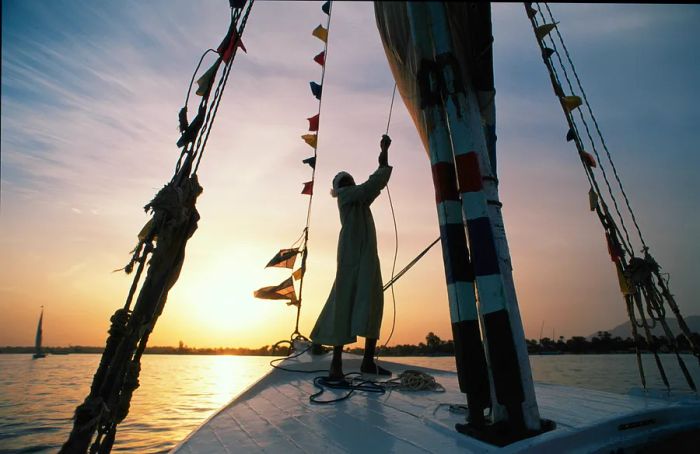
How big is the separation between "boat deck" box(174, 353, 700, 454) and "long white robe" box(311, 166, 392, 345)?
1.75ft

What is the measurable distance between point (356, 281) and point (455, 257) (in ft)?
5.95

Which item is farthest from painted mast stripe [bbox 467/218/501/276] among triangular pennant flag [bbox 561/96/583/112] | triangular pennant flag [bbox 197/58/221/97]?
triangular pennant flag [bbox 561/96/583/112]

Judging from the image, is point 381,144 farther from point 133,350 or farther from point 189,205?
point 133,350

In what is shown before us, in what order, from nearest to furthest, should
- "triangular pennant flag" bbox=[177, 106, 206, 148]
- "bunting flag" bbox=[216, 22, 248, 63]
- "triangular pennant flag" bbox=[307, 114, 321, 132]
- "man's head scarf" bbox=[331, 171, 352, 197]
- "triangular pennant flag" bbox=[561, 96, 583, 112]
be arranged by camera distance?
"triangular pennant flag" bbox=[177, 106, 206, 148] → "bunting flag" bbox=[216, 22, 248, 63] → "triangular pennant flag" bbox=[561, 96, 583, 112] → "man's head scarf" bbox=[331, 171, 352, 197] → "triangular pennant flag" bbox=[307, 114, 321, 132]

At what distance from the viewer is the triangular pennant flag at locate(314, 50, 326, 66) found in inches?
224

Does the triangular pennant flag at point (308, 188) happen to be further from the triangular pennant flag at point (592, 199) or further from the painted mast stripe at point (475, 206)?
the painted mast stripe at point (475, 206)

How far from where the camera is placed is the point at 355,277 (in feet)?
10.9

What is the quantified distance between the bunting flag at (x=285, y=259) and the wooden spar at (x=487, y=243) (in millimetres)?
5092

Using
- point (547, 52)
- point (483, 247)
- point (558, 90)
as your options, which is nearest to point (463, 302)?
point (483, 247)

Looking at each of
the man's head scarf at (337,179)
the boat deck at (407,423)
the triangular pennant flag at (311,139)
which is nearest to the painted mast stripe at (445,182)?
the boat deck at (407,423)

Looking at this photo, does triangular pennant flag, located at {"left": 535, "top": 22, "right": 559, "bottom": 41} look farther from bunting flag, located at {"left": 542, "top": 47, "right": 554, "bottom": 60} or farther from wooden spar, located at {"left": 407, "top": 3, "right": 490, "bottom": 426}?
wooden spar, located at {"left": 407, "top": 3, "right": 490, "bottom": 426}

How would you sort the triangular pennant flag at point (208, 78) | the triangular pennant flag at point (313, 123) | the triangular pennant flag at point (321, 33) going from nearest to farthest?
the triangular pennant flag at point (208, 78)
the triangular pennant flag at point (321, 33)
the triangular pennant flag at point (313, 123)

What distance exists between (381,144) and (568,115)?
181 centimetres

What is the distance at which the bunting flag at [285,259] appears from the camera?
640 centimetres
